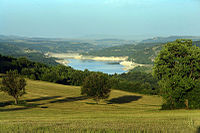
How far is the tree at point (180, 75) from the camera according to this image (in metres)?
36.3

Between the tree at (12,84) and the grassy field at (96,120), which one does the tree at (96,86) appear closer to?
the grassy field at (96,120)

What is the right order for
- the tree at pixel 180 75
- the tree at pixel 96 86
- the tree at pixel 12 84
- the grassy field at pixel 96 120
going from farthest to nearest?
the tree at pixel 96 86 → the tree at pixel 12 84 → the tree at pixel 180 75 → the grassy field at pixel 96 120

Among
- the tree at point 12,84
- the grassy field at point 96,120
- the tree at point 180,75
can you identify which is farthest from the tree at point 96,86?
the tree at point 180,75

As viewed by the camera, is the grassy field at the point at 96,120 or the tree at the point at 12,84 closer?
the grassy field at the point at 96,120

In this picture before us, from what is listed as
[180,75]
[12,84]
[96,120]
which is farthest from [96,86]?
[96,120]

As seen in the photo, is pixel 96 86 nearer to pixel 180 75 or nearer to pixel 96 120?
pixel 180 75

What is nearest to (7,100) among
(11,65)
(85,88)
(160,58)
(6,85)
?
(6,85)

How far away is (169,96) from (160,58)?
6.33 metres

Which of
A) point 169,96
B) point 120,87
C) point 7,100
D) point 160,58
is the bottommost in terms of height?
point 120,87

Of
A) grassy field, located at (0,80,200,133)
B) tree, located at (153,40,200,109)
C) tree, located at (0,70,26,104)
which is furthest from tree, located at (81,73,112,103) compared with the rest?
tree, located at (153,40,200,109)

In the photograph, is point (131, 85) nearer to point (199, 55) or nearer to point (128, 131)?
point (199, 55)

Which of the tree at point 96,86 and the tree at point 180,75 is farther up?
the tree at point 180,75

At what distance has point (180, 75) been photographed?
3678 centimetres

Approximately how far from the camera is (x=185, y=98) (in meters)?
37.3
